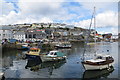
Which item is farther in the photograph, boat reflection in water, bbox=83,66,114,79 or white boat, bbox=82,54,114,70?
white boat, bbox=82,54,114,70

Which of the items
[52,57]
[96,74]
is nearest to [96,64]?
[96,74]

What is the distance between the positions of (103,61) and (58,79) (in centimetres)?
833

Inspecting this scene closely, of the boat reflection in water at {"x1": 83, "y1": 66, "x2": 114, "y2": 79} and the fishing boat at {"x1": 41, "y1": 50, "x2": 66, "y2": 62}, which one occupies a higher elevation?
the fishing boat at {"x1": 41, "y1": 50, "x2": 66, "y2": 62}

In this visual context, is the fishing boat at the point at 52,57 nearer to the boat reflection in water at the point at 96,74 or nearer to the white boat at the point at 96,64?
the white boat at the point at 96,64

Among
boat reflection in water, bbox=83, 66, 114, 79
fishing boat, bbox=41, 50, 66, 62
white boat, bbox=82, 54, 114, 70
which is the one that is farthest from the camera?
fishing boat, bbox=41, 50, 66, 62

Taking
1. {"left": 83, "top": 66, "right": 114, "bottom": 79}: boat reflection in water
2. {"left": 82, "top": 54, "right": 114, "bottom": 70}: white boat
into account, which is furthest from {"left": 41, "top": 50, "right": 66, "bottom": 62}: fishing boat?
{"left": 83, "top": 66, "right": 114, "bottom": 79}: boat reflection in water

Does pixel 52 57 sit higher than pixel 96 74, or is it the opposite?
pixel 52 57

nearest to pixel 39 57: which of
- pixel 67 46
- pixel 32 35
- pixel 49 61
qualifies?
pixel 49 61

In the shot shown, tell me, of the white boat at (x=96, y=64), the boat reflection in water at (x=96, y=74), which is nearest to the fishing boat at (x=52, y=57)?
the white boat at (x=96, y=64)

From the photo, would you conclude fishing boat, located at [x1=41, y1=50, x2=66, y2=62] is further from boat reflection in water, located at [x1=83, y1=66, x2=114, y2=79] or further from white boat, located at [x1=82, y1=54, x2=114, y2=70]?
boat reflection in water, located at [x1=83, y1=66, x2=114, y2=79]

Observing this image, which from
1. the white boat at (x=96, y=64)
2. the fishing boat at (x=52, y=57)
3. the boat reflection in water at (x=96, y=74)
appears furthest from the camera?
the fishing boat at (x=52, y=57)

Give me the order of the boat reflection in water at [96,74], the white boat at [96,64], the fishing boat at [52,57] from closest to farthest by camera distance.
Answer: the boat reflection in water at [96,74]
the white boat at [96,64]
the fishing boat at [52,57]

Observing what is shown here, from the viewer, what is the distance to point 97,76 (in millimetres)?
20156

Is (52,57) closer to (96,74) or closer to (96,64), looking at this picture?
(96,64)
